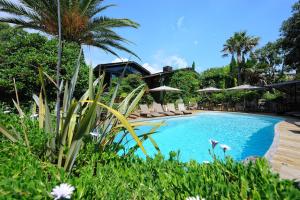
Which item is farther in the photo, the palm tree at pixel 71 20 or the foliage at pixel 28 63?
the palm tree at pixel 71 20

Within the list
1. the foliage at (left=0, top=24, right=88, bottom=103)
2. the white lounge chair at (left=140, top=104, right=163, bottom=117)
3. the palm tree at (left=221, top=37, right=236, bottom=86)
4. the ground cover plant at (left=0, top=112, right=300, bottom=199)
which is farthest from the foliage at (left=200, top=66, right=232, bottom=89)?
the ground cover plant at (left=0, top=112, right=300, bottom=199)

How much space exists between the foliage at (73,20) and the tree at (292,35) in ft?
43.1

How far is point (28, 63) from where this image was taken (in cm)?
792

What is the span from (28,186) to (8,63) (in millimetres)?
8240

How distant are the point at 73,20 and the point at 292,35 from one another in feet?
53.8

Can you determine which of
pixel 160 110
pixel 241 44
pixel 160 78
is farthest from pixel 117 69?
pixel 241 44

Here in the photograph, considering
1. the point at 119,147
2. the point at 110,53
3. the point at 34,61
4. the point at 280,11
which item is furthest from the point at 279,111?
the point at 119,147

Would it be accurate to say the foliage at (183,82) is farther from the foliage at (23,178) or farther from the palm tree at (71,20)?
the foliage at (23,178)

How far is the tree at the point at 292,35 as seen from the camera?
17.6 m

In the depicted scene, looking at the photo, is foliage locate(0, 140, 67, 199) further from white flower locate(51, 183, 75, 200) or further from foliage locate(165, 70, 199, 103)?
foliage locate(165, 70, 199, 103)

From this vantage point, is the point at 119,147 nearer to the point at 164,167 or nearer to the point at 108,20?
the point at 164,167

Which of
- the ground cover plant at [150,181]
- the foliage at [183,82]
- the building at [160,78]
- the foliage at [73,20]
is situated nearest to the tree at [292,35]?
the foliage at [183,82]

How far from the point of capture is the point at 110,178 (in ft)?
6.35

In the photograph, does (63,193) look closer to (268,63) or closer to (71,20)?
(71,20)
